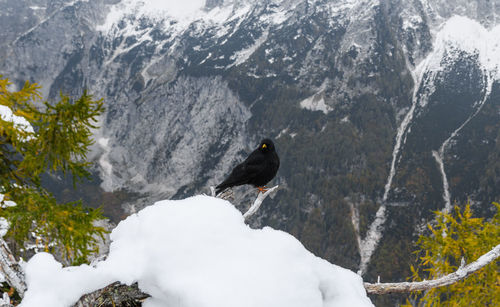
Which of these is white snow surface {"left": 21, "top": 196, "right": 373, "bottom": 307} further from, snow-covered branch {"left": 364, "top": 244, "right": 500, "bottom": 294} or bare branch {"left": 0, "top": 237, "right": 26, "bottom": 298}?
snow-covered branch {"left": 364, "top": 244, "right": 500, "bottom": 294}

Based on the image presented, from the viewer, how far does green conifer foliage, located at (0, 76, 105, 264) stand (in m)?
5.13

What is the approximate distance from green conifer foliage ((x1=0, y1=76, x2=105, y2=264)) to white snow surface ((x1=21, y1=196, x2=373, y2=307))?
6.66 feet

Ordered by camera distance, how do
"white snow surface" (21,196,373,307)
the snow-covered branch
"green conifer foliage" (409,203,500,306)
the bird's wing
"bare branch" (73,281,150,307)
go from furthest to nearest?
1. the bird's wing
2. "green conifer foliage" (409,203,500,306)
3. the snow-covered branch
4. "bare branch" (73,281,150,307)
5. "white snow surface" (21,196,373,307)

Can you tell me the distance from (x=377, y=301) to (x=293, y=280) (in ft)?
628

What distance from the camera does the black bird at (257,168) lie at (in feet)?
28.5

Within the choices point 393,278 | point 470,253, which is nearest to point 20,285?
point 470,253

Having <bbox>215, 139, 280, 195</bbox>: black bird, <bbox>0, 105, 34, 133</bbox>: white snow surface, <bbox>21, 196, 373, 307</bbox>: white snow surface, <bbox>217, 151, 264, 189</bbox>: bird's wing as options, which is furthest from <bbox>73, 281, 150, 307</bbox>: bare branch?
<bbox>217, 151, 264, 189</bbox>: bird's wing

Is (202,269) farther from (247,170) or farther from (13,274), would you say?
(247,170)

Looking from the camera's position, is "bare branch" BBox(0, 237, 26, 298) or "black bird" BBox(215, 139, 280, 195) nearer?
"bare branch" BBox(0, 237, 26, 298)

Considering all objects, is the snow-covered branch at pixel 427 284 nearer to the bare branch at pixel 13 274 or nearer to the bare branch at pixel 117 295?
the bare branch at pixel 117 295

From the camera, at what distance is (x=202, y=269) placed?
3.01 m

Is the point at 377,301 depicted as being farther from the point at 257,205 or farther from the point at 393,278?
the point at 257,205

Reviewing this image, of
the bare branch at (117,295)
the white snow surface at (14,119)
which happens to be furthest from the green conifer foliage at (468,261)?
the white snow surface at (14,119)

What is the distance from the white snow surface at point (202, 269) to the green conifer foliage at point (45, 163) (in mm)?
2030
